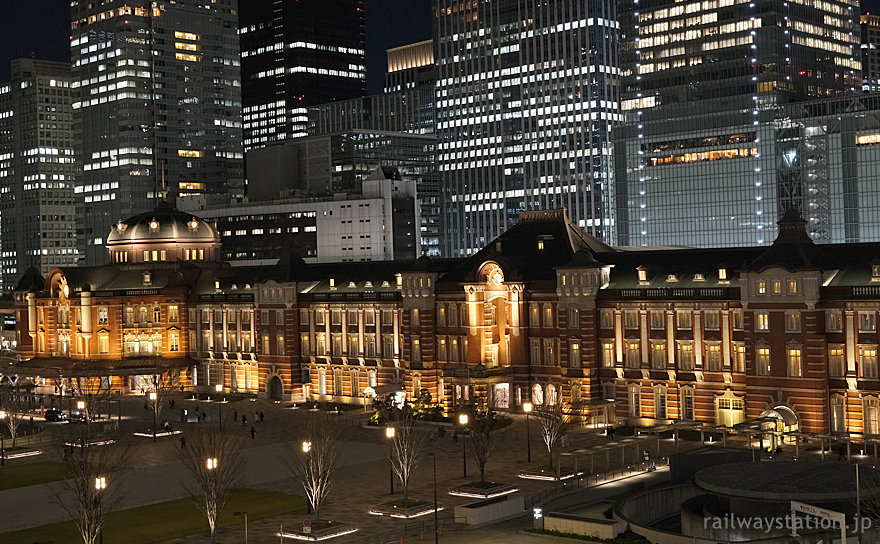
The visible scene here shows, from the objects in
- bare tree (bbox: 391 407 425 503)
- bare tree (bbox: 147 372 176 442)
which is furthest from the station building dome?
bare tree (bbox: 391 407 425 503)

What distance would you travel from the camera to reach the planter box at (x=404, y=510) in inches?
2963

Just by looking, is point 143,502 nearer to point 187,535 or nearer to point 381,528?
point 187,535

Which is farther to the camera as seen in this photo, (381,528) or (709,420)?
(709,420)

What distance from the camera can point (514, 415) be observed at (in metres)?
119

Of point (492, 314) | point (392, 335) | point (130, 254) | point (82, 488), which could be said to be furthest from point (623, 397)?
point (130, 254)

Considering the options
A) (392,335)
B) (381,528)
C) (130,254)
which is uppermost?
(130,254)

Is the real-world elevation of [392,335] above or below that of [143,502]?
above

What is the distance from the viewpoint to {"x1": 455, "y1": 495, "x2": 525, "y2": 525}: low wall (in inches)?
2835

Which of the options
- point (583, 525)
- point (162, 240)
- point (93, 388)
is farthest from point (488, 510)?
point (162, 240)

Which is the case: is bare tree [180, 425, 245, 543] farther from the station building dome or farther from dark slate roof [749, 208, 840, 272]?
the station building dome

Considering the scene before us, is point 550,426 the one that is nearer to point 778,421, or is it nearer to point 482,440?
point 482,440

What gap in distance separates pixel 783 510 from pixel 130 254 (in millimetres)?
119682

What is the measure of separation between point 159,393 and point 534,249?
3839 centimetres

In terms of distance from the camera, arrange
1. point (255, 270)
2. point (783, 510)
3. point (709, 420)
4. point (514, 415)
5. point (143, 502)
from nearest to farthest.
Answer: point (783, 510) → point (143, 502) → point (709, 420) → point (514, 415) → point (255, 270)
